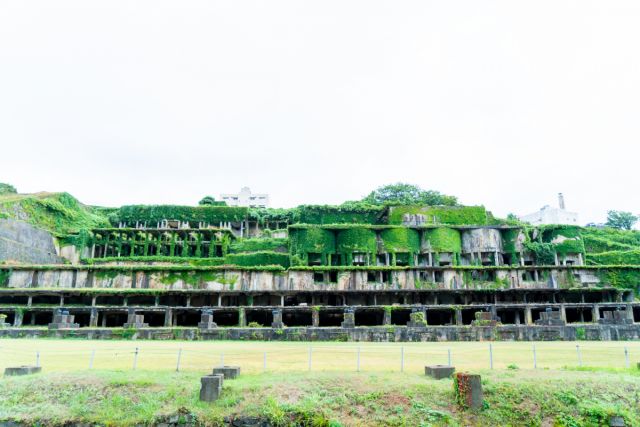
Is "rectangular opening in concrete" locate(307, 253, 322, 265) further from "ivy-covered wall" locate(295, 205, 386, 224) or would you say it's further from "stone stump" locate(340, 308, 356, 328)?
"stone stump" locate(340, 308, 356, 328)

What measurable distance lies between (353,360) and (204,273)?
32042mm

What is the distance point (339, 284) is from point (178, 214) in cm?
3459

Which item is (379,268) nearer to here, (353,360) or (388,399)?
(353,360)

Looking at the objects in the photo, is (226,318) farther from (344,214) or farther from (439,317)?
(344,214)

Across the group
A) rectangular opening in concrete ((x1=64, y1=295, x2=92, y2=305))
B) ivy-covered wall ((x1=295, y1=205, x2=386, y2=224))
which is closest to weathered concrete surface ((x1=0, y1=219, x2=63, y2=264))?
rectangular opening in concrete ((x1=64, y1=295, x2=92, y2=305))

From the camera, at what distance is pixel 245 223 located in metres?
76.8

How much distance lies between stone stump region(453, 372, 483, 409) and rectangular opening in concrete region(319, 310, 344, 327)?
104 ft

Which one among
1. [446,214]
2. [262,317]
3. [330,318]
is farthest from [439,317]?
[446,214]

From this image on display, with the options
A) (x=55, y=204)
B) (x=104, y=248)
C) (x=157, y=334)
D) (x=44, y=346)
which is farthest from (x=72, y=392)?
(x=55, y=204)

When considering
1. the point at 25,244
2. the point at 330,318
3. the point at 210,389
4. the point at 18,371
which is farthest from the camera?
the point at 25,244

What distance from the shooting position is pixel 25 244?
2248 inches

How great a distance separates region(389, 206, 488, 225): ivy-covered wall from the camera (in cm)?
6494

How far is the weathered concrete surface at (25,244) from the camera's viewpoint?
5418 centimetres

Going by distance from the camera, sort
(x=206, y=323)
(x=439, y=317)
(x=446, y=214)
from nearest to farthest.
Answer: (x=206, y=323), (x=439, y=317), (x=446, y=214)
